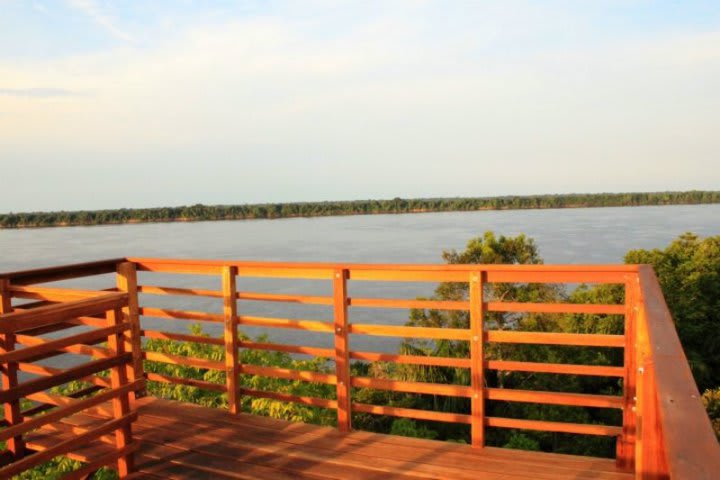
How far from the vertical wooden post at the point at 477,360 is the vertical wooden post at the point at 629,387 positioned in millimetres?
738

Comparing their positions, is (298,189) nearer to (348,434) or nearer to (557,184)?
(557,184)

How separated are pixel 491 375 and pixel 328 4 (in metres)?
14.9

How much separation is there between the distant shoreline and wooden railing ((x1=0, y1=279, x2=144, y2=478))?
227 feet

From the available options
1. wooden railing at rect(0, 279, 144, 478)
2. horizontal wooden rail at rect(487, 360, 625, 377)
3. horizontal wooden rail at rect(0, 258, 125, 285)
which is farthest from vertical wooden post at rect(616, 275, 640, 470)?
horizontal wooden rail at rect(0, 258, 125, 285)

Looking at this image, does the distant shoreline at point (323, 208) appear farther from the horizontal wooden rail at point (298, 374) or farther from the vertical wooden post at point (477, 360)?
the vertical wooden post at point (477, 360)

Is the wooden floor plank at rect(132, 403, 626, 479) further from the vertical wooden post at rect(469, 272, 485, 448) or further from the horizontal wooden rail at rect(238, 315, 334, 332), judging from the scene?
the horizontal wooden rail at rect(238, 315, 334, 332)

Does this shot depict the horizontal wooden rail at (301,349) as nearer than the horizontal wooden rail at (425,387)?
No

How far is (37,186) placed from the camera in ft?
108

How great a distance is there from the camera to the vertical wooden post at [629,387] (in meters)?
2.85

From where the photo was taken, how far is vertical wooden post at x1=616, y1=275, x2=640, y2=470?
2.85 m

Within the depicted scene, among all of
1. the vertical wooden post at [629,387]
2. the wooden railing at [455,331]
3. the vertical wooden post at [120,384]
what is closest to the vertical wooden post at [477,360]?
the wooden railing at [455,331]

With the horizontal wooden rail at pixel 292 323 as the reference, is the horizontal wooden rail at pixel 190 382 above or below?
below

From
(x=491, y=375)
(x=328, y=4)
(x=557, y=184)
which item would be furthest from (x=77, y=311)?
(x=557, y=184)

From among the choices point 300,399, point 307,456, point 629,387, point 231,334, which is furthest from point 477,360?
point 231,334
